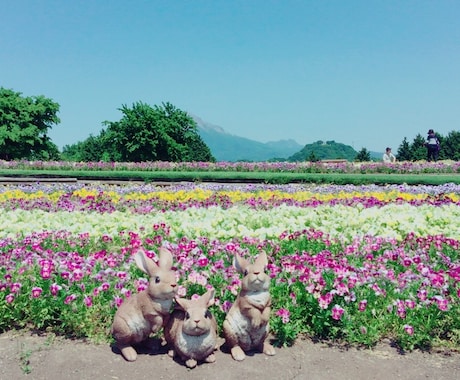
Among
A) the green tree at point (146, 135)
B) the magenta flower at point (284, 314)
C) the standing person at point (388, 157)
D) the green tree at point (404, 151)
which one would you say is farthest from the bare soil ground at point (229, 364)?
the green tree at point (404, 151)

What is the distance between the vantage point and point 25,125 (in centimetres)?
4459

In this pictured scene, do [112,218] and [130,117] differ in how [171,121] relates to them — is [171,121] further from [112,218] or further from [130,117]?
[112,218]

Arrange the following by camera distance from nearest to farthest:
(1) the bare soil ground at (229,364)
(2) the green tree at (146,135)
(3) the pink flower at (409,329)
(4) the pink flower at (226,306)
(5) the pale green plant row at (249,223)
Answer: (1) the bare soil ground at (229,364) → (3) the pink flower at (409,329) → (4) the pink flower at (226,306) → (5) the pale green plant row at (249,223) → (2) the green tree at (146,135)

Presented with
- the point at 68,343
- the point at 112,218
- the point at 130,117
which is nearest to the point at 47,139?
the point at 130,117

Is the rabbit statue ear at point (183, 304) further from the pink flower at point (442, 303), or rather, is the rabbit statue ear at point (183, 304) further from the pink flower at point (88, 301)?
the pink flower at point (442, 303)

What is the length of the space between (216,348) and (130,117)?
116ft

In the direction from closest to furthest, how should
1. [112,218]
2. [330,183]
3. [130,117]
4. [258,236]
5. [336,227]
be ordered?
[258,236], [336,227], [112,218], [330,183], [130,117]

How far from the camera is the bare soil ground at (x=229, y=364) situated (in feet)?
10.8

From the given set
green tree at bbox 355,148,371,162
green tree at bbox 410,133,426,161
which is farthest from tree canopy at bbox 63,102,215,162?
green tree at bbox 410,133,426,161

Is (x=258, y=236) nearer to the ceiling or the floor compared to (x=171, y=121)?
nearer to the floor

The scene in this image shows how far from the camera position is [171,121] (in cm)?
3909

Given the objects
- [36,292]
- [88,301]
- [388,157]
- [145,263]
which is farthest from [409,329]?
[388,157]

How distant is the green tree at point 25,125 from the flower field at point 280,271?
39.9 meters

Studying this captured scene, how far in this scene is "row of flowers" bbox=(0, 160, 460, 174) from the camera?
20859 millimetres
